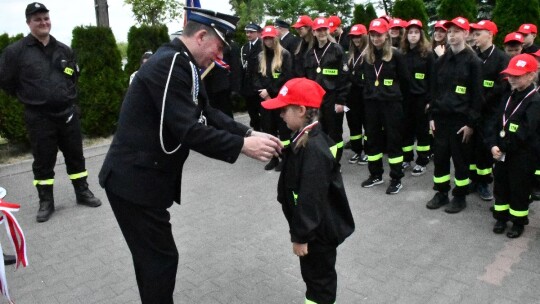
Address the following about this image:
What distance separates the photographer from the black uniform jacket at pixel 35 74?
234 inches

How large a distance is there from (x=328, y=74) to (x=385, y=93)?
1.17m

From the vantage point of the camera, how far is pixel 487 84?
6.02m

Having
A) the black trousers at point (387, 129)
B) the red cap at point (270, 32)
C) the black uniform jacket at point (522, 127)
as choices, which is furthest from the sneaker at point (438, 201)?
the red cap at point (270, 32)

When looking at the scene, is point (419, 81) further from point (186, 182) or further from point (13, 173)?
point (13, 173)

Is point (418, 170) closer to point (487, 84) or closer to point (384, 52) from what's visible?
point (487, 84)

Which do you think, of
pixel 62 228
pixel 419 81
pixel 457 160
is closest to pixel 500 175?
pixel 457 160

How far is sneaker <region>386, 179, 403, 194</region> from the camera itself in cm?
655

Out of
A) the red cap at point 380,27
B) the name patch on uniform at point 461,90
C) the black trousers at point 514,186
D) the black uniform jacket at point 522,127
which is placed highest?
the red cap at point 380,27

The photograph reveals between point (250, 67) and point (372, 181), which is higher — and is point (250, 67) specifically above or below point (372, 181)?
above

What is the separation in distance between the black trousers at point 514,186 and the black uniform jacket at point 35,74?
5009 millimetres

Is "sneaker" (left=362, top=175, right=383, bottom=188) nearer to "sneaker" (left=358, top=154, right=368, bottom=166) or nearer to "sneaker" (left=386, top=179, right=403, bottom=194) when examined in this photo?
"sneaker" (left=386, top=179, right=403, bottom=194)

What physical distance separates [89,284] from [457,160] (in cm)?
411

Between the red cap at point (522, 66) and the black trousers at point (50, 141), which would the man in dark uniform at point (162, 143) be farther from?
the black trousers at point (50, 141)

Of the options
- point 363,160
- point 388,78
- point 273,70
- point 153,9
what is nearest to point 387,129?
point 388,78
